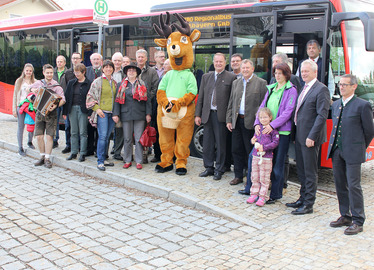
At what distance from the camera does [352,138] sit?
508cm

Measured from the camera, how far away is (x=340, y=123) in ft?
17.1

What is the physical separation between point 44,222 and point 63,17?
9.30 m

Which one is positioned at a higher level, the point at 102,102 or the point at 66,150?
the point at 102,102

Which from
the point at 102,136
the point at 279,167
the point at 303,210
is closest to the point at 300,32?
the point at 279,167

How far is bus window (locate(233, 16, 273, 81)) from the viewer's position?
7.90m

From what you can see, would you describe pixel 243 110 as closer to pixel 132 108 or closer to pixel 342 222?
pixel 132 108

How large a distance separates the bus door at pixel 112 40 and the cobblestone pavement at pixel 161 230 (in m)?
4.51

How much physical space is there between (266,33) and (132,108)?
9.38 feet

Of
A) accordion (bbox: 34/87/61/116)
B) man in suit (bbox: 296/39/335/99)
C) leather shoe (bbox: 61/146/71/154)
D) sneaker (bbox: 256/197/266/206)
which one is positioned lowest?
sneaker (bbox: 256/197/266/206)

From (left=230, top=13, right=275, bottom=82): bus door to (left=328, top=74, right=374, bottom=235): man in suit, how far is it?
2828mm

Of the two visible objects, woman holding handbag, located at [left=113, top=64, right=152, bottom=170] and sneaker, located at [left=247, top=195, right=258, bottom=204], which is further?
woman holding handbag, located at [left=113, top=64, right=152, bottom=170]

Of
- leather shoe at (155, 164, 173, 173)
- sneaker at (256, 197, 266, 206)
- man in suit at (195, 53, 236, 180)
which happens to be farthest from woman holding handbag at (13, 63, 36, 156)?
sneaker at (256, 197, 266, 206)

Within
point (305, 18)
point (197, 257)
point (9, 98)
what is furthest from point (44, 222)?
point (9, 98)

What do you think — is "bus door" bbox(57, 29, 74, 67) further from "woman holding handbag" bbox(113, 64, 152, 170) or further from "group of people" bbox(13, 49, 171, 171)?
"woman holding handbag" bbox(113, 64, 152, 170)
